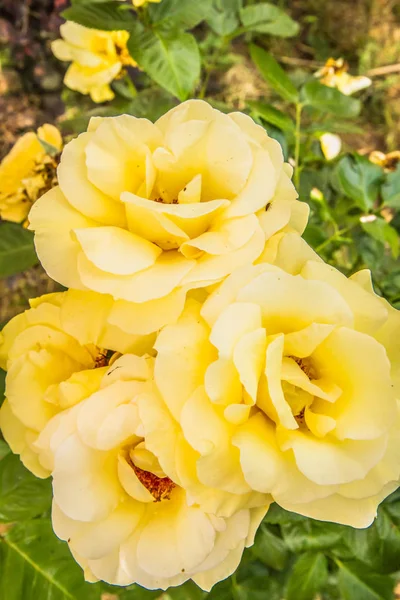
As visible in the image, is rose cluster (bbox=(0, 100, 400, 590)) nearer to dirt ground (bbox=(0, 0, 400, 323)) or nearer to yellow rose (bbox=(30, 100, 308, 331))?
yellow rose (bbox=(30, 100, 308, 331))

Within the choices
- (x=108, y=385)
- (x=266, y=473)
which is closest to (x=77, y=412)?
(x=108, y=385)

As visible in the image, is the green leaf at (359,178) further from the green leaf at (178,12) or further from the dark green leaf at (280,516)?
the dark green leaf at (280,516)

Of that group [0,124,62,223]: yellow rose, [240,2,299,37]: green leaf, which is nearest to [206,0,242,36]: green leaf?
[240,2,299,37]: green leaf

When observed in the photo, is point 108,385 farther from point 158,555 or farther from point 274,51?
point 274,51

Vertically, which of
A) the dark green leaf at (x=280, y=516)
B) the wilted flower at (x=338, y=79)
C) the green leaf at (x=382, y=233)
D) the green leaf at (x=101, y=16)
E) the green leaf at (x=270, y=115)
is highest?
the green leaf at (x=101, y=16)

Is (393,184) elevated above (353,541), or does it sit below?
above

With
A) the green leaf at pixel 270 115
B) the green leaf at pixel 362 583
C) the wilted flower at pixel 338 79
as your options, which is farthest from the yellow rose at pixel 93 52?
the green leaf at pixel 362 583
